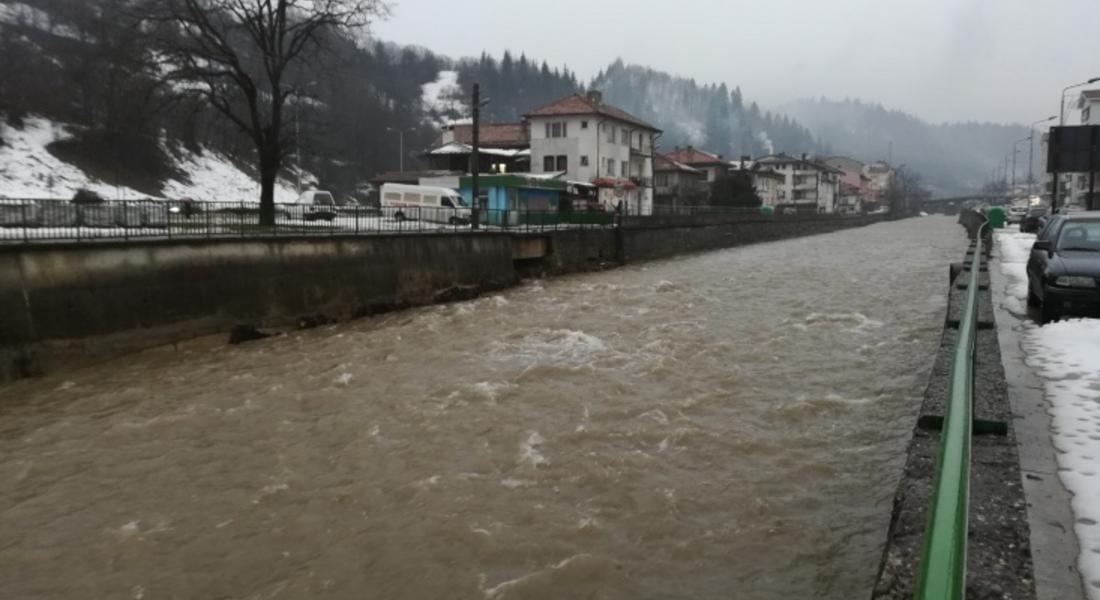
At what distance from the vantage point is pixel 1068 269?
36.2ft

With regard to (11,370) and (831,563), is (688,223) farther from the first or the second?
(831,563)

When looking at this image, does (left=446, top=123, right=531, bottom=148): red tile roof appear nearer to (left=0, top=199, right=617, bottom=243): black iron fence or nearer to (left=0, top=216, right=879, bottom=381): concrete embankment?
(left=0, top=216, right=879, bottom=381): concrete embankment

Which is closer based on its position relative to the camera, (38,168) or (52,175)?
(38,168)

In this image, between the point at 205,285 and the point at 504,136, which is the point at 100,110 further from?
the point at 205,285

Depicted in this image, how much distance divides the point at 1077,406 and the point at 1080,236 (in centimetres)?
716

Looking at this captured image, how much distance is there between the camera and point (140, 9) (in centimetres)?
2841

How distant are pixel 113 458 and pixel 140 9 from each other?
82.2 feet

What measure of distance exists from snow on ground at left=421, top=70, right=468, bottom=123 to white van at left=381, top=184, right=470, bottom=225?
402ft

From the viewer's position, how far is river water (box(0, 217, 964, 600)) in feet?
20.0

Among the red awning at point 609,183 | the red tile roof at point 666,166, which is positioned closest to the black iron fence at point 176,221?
the red awning at point 609,183

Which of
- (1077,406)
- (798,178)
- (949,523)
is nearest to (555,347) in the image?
(1077,406)

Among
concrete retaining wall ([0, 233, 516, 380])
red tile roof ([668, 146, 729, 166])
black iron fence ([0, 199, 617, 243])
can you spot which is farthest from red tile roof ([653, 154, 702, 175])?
concrete retaining wall ([0, 233, 516, 380])

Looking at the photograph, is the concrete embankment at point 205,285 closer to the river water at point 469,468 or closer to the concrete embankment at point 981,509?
the river water at point 469,468

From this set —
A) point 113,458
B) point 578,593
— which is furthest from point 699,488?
point 113,458
